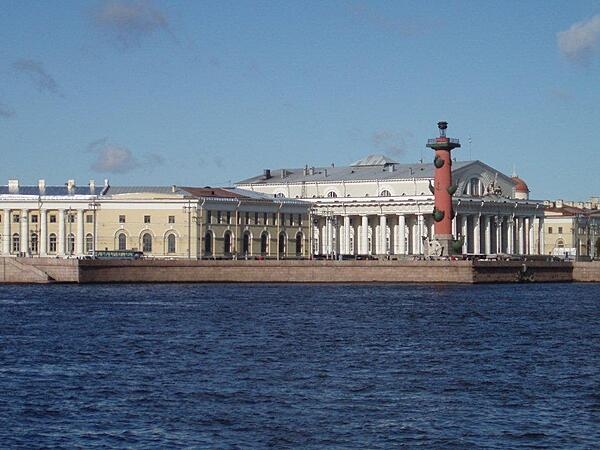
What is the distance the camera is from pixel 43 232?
296 feet

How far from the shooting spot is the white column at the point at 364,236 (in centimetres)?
10425

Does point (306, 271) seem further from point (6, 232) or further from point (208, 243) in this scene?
point (6, 232)

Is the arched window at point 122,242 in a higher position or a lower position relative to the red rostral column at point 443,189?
lower

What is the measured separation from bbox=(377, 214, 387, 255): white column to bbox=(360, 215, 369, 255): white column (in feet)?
3.13

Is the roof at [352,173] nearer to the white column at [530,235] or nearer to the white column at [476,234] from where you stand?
the white column at [476,234]

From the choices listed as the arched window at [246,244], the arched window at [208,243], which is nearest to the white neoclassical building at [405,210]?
the arched window at [246,244]

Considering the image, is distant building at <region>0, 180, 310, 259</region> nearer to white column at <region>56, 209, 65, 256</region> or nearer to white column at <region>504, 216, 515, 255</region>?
white column at <region>56, 209, 65, 256</region>

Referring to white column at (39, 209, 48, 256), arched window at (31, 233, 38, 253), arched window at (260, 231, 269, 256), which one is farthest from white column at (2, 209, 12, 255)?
arched window at (260, 231, 269, 256)

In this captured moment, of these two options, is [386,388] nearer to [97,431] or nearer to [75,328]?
[97,431]

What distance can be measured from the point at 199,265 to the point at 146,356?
44.7m

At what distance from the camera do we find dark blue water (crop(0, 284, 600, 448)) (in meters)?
23.8

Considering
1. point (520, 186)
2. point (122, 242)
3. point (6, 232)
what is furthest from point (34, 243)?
point (520, 186)

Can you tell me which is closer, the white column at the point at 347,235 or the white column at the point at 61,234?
the white column at the point at 61,234

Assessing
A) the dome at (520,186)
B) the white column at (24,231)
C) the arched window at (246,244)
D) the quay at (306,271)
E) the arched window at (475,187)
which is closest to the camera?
the quay at (306,271)
